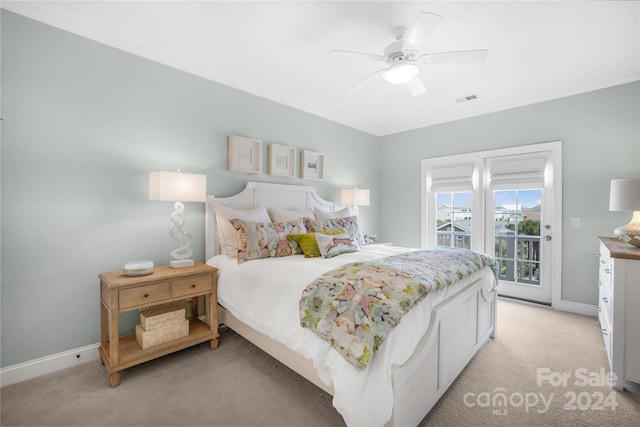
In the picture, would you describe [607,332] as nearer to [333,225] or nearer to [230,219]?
[333,225]

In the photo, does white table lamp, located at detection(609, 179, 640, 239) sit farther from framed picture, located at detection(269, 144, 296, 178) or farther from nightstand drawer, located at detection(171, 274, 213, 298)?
nightstand drawer, located at detection(171, 274, 213, 298)

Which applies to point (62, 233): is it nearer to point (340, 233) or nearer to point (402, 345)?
point (340, 233)

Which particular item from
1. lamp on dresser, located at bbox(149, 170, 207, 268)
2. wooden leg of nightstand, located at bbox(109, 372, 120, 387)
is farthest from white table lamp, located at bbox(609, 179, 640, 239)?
wooden leg of nightstand, located at bbox(109, 372, 120, 387)

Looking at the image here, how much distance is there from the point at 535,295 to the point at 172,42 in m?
4.90

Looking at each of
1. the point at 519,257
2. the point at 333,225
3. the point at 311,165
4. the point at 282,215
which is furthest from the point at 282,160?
the point at 519,257

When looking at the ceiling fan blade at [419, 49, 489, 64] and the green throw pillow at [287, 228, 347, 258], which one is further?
the green throw pillow at [287, 228, 347, 258]

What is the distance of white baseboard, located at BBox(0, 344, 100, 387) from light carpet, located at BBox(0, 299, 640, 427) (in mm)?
56

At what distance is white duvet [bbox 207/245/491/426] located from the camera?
133cm

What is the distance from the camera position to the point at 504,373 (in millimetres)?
2061

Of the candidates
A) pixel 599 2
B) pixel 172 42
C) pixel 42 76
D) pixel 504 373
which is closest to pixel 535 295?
pixel 504 373

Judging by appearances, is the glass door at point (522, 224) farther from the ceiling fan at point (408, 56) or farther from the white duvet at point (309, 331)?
the ceiling fan at point (408, 56)

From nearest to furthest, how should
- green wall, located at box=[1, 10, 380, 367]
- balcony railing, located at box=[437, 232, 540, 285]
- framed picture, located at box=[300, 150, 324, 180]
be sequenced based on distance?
1. green wall, located at box=[1, 10, 380, 367]
2. balcony railing, located at box=[437, 232, 540, 285]
3. framed picture, located at box=[300, 150, 324, 180]

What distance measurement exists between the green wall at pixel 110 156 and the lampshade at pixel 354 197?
862 millimetres

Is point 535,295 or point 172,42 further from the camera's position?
point 535,295
